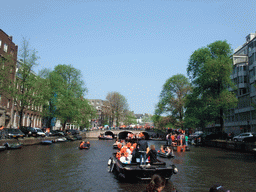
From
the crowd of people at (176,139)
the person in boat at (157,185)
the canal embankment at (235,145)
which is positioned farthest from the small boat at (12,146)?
the person in boat at (157,185)

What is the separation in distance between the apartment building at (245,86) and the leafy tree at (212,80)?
45.7 ft

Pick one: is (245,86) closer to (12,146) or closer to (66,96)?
(66,96)

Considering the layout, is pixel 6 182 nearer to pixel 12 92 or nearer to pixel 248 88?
pixel 12 92

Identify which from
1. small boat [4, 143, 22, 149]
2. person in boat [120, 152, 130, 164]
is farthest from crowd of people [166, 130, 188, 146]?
person in boat [120, 152, 130, 164]

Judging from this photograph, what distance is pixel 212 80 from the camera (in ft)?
143

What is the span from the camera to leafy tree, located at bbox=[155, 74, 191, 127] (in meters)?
65.4

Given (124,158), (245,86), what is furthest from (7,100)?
(245,86)

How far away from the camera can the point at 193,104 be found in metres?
46.6

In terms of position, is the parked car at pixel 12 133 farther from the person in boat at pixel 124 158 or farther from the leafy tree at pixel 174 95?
the leafy tree at pixel 174 95

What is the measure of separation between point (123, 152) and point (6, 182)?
691 centimetres

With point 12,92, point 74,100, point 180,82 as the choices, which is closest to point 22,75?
point 12,92

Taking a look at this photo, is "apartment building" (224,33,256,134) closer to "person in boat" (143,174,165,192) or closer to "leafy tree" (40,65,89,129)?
"leafy tree" (40,65,89,129)

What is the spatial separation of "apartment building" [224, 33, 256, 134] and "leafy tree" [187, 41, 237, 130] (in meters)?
13.9

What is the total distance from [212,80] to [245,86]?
75.0ft
